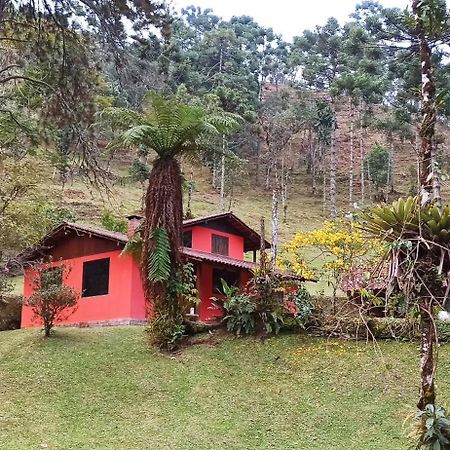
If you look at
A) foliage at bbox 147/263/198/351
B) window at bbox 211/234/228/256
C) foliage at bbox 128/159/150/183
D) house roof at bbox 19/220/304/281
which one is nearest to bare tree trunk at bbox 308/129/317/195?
foliage at bbox 128/159/150/183

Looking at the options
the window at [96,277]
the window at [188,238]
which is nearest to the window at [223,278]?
the window at [188,238]

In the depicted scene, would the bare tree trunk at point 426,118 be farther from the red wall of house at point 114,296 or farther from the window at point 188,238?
the window at point 188,238

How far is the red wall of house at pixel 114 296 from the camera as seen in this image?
1836 centimetres

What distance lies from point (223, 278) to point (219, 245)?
2.65m

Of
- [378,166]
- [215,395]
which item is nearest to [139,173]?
[215,395]

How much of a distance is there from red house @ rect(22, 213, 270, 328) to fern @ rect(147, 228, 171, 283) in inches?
129

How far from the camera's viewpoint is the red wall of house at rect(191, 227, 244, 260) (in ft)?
74.6

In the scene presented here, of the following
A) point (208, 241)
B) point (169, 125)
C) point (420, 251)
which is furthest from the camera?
point (208, 241)

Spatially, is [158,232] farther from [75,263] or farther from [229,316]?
[75,263]

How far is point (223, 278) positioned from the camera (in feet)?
70.1

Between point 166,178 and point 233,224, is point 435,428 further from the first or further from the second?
point 233,224

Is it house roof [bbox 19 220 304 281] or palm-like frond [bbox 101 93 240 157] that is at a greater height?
palm-like frond [bbox 101 93 240 157]

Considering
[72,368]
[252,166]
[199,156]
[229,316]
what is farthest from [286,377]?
[252,166]

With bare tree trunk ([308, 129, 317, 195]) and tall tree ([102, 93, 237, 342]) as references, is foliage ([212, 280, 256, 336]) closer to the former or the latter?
tall tree ([102, 93, 237, 342])
